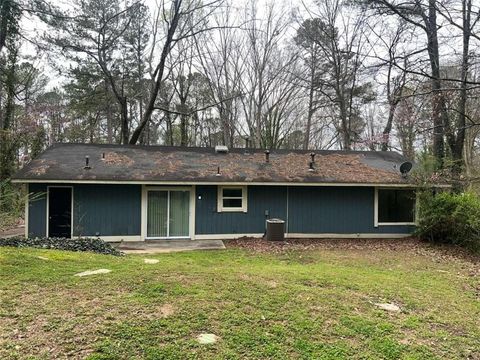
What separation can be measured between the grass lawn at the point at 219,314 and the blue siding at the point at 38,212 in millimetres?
5503

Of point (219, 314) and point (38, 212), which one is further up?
point (38, 212)

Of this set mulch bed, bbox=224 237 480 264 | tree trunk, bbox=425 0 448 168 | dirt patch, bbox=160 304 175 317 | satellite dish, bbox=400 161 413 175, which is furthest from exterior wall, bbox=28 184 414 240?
dirt patch, bbox=160 304 175 317

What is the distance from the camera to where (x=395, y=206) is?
1368 cm

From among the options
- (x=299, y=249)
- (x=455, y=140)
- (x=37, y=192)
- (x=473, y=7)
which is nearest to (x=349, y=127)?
(x=455, y=140)

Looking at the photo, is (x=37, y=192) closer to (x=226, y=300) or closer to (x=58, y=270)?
(x=58, y=270)

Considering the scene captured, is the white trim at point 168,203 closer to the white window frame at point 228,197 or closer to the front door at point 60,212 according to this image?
the white window frame at point 228,197

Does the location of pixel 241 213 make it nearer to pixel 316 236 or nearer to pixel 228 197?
pixel 228 197

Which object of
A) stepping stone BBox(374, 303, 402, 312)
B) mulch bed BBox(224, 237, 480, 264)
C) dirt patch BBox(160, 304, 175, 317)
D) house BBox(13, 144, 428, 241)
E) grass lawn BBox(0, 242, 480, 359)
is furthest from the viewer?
house BBox(13, 144, 428, 241)

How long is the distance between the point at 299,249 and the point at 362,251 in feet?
6.41

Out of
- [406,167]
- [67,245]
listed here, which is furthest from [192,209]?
[406,167]

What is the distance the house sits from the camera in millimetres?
11703

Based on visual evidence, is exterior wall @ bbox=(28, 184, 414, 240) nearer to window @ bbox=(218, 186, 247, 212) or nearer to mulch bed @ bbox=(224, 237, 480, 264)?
window @ bbox=(218, 186, 247, 212)

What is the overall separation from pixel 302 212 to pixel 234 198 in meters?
2.63

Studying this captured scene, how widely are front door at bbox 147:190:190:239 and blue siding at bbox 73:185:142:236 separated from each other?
415 millimetres
